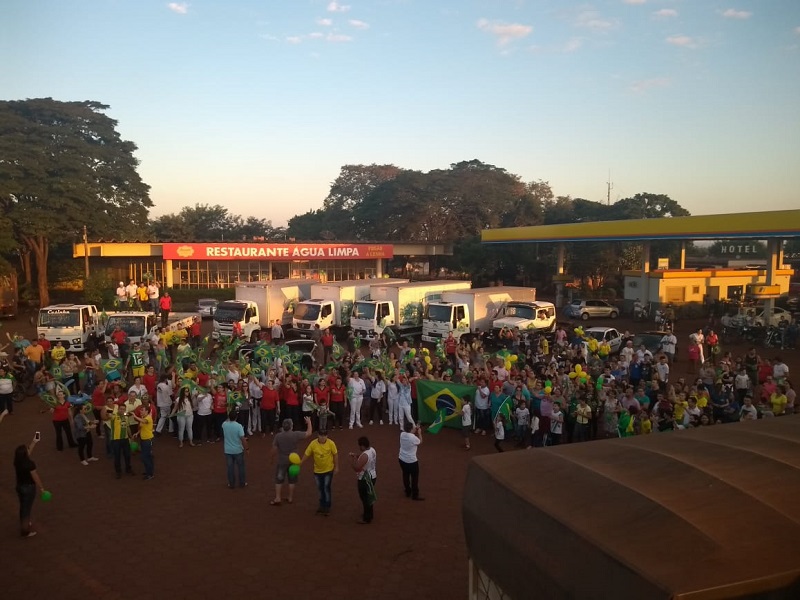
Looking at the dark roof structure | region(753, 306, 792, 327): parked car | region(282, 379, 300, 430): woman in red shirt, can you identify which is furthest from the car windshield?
the dark roof structure

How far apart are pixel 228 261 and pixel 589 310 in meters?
25.1

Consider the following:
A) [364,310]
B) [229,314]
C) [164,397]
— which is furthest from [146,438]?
[364,310]

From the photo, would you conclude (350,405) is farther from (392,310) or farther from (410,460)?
(392,310)

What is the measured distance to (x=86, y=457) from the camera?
40.1ft

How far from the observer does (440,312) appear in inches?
1030

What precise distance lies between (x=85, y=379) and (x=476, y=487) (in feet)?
42.1

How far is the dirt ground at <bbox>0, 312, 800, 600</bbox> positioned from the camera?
7.78 metres

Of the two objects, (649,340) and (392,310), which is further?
(392,310)

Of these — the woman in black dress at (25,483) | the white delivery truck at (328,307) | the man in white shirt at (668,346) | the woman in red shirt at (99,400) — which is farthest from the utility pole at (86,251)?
the man in white shirt at (668,346)

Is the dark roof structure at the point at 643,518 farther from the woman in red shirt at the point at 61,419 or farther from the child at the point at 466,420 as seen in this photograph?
the woman in red shirt at the point at 61,419

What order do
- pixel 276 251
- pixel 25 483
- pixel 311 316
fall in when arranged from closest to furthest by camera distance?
pixel 25 483, pixel 311 316, pixel 276 251

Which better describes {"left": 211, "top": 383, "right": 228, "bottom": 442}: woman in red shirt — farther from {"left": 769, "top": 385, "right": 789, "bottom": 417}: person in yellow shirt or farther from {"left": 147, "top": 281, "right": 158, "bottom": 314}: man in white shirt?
{"left": 147, "top": 281, "right": 158, "bottom": 314}: man in white shirt

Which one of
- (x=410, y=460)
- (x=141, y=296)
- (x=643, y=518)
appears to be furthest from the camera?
(x=141, y=296)

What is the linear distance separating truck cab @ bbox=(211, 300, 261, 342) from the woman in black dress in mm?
16563
